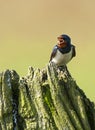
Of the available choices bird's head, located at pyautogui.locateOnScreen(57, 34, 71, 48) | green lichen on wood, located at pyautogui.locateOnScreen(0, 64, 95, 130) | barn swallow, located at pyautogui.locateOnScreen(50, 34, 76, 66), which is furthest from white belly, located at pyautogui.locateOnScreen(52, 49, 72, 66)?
green lichen on wood, located at pyautogui.locateOnScreen(0, 64, 95, 130)

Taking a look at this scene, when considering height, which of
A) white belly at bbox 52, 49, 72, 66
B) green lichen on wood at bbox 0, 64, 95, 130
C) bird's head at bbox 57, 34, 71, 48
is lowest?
green lichen on wood at bbox 0, 64, 95, 130

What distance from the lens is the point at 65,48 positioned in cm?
904

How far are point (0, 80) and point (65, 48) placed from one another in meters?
5.82

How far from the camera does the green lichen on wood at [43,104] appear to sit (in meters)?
3.18

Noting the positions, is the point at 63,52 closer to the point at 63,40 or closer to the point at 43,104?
the point at 63,40

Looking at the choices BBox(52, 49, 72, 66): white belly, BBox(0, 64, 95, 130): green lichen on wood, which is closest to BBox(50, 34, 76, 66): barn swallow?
BBox(52, 49, 72, 66): white belly

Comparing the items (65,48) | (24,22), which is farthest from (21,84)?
(24,22)

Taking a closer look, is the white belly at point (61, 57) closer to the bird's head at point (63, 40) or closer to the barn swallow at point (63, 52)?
the barn swallow at point (63, 52)

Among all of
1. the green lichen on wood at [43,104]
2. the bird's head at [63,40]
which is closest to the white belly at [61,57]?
the bird's head at [63,40]

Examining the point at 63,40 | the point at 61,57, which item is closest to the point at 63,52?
the point at 61,57

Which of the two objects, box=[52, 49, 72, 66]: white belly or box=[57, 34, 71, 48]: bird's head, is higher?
box=[57, 34, 71, 48]: bird's head

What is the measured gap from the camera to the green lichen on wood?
318 centimetres

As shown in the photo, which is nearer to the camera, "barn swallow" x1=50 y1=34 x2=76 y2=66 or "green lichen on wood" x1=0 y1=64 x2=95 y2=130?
"green lichen on wood" x1=0 y1=64 x2=95 y2=130

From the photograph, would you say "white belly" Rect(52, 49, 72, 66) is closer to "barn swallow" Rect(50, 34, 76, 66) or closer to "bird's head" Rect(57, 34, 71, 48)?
"barn swallow" Rect(50, 34, 76, 66)
